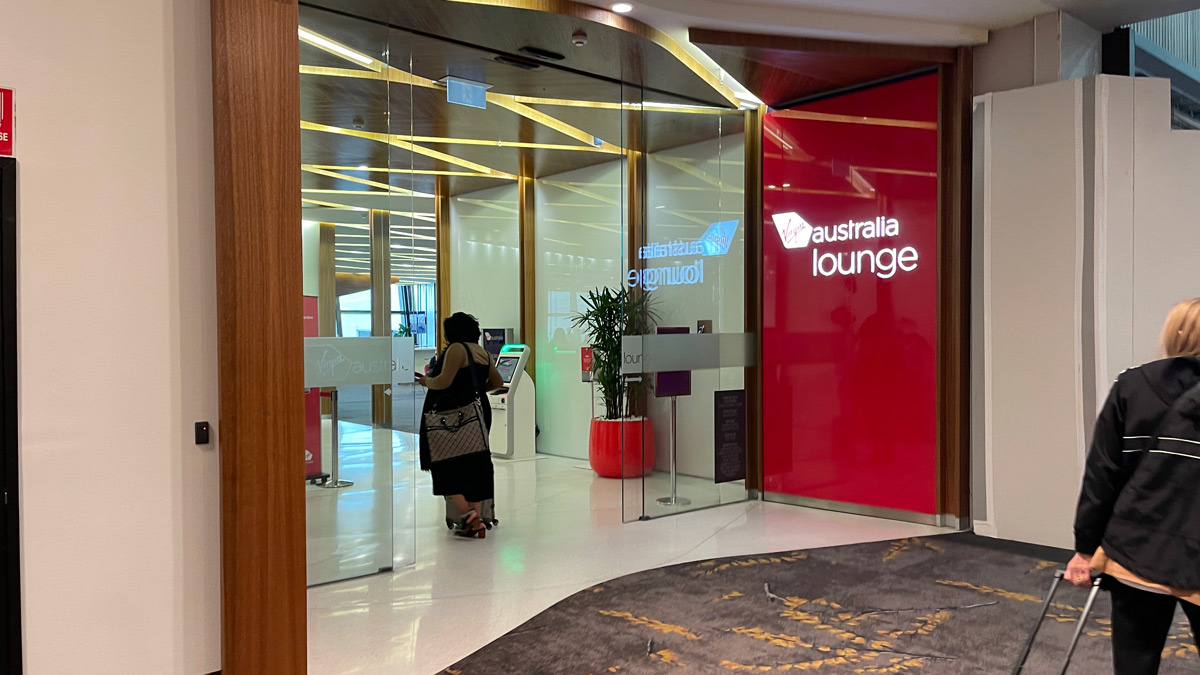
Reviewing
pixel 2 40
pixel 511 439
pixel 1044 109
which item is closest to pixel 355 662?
pixel 2 40

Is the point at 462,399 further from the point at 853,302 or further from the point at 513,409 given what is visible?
the point at 513,409

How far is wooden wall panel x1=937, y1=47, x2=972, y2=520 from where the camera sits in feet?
20.0

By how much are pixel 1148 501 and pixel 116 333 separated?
10.2ft

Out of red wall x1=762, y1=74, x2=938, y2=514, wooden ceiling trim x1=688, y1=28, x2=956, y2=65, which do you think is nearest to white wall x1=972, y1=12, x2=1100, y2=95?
wooden ceiling trim x1=688, y1=28, x2=956, y2=65

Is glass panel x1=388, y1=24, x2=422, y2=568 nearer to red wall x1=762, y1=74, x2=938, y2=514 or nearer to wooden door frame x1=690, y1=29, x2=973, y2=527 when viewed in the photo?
red wall x1=762, y1=74, x2=938, y2=514

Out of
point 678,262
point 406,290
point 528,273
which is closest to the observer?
point 678,262

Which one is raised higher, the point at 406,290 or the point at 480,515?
the point at 406,290

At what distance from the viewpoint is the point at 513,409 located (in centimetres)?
990

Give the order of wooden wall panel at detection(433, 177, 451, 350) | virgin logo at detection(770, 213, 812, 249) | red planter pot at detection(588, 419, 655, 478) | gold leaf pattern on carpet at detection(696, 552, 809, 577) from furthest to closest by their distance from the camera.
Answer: wooden wall panel at detection(433, 177, 451, 350) < red planter pot at detection(588, 419, 655, 478) < virgin logo at detection(770, 213, 812, 249) < gold leaf pattern on carpet at detection(696, 552, 809, 577)

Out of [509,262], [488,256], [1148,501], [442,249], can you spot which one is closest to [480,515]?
[1148,501]

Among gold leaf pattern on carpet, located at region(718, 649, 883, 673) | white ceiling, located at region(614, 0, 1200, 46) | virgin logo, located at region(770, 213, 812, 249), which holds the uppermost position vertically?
white ceiling, located at region(614, 0, 1200, 46)

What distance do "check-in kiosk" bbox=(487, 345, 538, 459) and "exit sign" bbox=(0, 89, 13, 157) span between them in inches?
286

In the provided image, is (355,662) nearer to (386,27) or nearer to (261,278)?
(261,278)

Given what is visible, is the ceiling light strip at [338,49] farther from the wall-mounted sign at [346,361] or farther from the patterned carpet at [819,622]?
the patterned carpet at [819,622]
